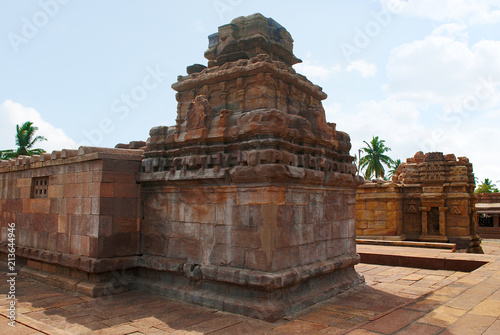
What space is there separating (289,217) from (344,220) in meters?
2.01

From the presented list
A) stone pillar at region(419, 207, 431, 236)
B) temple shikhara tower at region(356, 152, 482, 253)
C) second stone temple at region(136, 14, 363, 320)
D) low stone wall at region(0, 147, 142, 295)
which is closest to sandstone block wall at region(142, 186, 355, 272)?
second stone temple at region(136, 14, 363, 320)

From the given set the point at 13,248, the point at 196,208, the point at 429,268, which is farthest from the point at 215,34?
the point at 429,268

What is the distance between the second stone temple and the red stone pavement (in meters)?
0.28

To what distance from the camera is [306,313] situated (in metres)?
5.27

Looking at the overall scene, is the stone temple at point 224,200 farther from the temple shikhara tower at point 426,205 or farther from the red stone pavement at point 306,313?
the temple shikhara tower at point 426,205

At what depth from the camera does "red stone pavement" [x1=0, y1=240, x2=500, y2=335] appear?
15.0ft

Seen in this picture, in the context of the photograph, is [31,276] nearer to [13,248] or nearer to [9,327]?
[13,248]

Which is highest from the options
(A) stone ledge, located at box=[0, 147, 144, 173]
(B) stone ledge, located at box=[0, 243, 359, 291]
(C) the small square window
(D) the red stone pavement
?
(A) stone ledge, located at box=[0, 147, 144, 173]

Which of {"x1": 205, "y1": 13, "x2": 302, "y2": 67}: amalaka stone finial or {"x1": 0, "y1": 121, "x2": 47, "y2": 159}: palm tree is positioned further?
{"x1": 0, "y1": 121, "x2": 47, "y2": 159}: palm tree

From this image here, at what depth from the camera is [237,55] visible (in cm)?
698

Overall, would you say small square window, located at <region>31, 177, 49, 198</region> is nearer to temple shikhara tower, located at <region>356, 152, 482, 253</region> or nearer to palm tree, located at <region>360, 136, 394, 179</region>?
temple shikhara tower, located at <region>356, 152, 482, 253</region>

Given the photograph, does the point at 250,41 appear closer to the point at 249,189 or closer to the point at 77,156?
the point at 249,189

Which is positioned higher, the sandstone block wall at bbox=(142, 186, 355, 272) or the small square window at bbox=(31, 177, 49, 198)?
the small square window at bbox=(31, 177, 49, 198)

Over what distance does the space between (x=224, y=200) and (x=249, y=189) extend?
0.52 meters
